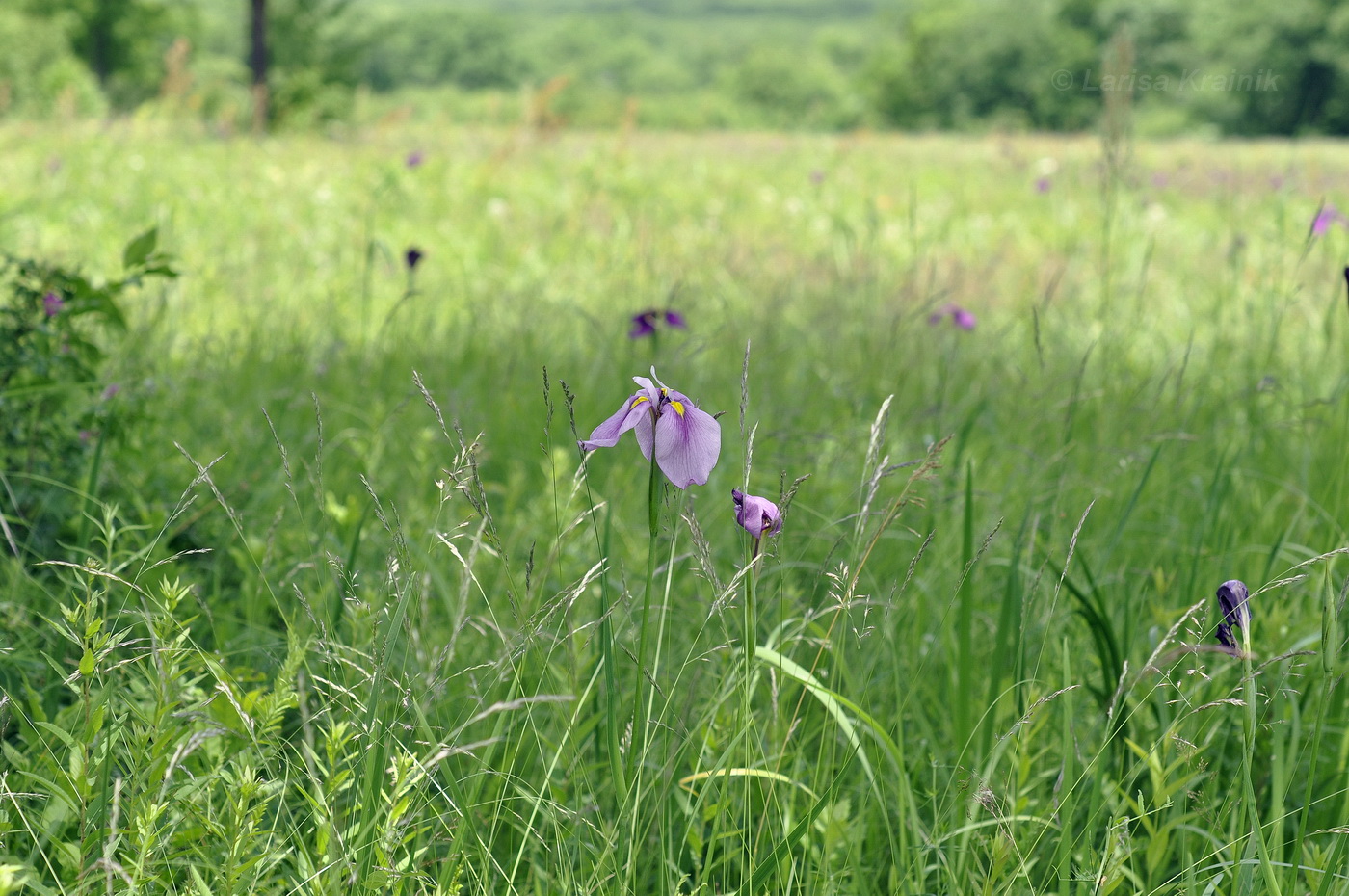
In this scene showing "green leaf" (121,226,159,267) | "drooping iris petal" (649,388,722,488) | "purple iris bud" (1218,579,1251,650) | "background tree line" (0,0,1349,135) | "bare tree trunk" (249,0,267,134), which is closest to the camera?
"drooping iris petal" (649,388,722,488)

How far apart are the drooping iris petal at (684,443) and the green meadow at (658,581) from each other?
0.19 feet

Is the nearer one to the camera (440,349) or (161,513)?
(161,513)

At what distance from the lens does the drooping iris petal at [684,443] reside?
2.72 ft

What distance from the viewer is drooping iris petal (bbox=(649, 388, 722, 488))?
828 millimetres

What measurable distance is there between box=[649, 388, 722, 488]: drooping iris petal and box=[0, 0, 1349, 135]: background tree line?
7.65 feet

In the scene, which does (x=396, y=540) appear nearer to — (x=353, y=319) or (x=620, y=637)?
(x=620, y=637)

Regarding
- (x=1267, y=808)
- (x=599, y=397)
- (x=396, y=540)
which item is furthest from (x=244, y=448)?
(x=1267, y=808)

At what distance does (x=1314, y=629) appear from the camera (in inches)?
60.9

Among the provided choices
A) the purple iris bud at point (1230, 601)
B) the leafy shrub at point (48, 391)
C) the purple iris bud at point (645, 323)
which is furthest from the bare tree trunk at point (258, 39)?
the purple iris bud at point (1230, 601)

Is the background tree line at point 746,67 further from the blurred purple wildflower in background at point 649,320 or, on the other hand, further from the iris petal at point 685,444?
the iris petal at point 685,444

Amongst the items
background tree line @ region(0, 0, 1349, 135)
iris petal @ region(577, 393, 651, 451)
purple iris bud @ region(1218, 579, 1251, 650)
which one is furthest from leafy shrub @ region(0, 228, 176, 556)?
background tree line @ region(0, 0, 1349, 135)

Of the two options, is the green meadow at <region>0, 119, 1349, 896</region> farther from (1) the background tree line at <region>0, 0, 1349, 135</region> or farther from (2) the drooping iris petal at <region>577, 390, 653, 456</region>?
(1) the background tree line at <region>0, 0, 1349, 135</region>

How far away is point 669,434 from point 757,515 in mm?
145

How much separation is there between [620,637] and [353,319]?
2.49m
